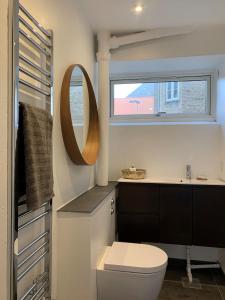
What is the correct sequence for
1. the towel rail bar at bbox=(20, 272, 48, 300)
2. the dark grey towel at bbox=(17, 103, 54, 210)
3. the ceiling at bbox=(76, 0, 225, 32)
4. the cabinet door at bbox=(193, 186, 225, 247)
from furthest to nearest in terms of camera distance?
the cabinet door at bbox=(193, 186, 225, 247) → the ceiling at bbox=(76, 0, 225, 32) → the towel rail bar at bbox=(20, 272, 48, 300) → the dark grey towel at bbox=(17, 103, 54, 210)

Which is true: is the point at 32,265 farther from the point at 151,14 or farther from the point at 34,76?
the point at 151,14

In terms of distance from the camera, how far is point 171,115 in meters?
3.14

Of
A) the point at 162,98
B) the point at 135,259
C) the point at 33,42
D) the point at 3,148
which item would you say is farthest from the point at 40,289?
the point at 162,98

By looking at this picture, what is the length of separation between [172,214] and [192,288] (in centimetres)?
67

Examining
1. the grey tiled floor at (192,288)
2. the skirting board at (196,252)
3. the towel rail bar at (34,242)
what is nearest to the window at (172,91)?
the skirting board at (196,252)

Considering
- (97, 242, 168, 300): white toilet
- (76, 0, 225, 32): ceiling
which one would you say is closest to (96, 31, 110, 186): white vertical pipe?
(76, 0, 225, 32): ceiling

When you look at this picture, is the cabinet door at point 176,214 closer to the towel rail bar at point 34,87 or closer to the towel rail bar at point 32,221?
the towel rail bar at point 32,221

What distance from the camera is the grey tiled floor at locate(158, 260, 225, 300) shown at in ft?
7.57

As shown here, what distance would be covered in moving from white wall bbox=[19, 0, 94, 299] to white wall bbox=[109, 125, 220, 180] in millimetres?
908

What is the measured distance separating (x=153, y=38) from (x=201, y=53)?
0.49 m

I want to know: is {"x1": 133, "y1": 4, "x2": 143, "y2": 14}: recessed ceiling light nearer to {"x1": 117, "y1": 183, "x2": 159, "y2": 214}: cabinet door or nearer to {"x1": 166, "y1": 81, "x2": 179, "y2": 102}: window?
{"x1": 166, "y1": 81, "x2": 179, "y2": 102}: window

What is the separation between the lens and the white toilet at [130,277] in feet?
5.95

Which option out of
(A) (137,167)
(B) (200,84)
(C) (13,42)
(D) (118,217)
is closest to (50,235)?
(C) (13,42)

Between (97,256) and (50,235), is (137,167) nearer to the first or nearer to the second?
(97,256)
